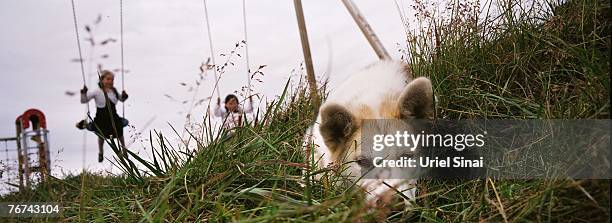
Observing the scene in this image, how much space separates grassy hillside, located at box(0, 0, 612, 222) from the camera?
6.09 ft

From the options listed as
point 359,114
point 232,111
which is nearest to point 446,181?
point 359,114

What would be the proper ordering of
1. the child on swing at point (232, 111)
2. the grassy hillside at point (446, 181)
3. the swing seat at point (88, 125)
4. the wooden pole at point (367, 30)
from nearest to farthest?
the grassy hillside at point (446, 181), the swing seat at point (88, 125), the child on swing at point (232, 111), the wooden pole at point (367, 30)

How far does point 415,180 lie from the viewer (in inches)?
104

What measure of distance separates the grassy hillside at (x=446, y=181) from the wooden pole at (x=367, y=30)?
0.69 ft

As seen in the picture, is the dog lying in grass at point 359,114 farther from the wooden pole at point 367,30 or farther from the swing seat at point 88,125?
the swing seat at point 88,125

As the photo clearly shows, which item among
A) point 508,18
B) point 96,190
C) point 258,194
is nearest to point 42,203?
point 96,190

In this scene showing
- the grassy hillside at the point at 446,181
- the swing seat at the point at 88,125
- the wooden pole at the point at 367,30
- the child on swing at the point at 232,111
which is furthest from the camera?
the wooden pole at the point at 367,30

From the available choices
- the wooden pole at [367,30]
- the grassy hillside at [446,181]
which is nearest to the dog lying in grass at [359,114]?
the grassy hillside at [446,181]

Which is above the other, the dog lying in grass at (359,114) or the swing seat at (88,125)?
the swing seat at (88,125)

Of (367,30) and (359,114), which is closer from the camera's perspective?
(359,114)

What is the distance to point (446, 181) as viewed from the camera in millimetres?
2744

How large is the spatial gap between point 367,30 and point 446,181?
4.69 feet

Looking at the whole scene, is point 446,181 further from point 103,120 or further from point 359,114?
point 103,120

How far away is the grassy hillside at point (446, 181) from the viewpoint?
1858mm
